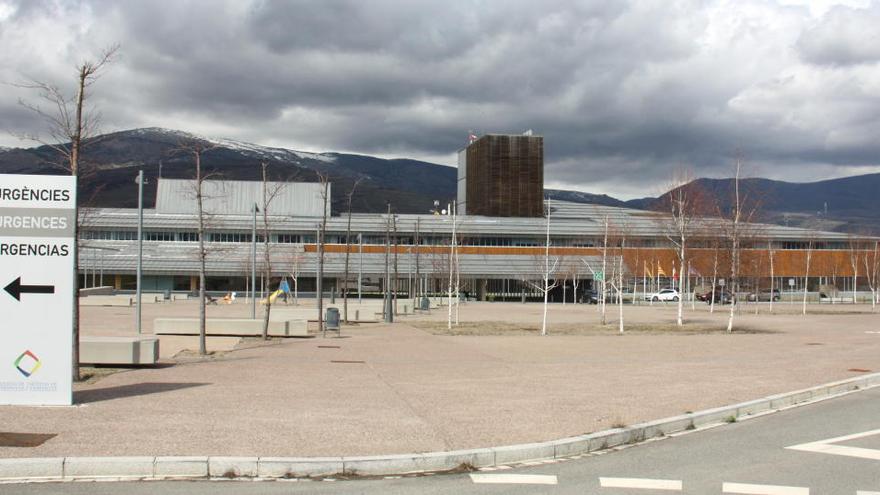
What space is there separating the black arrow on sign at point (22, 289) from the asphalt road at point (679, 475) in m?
5.04

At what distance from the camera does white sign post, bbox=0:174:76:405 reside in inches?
485

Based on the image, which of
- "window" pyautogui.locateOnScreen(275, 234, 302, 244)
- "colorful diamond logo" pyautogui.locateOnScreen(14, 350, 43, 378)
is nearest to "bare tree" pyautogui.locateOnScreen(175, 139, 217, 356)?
"colorful diamond logo" pyautogui.locateOnScreen(14, 350, 43, 378)

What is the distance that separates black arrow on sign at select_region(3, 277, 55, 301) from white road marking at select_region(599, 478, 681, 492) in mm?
8691

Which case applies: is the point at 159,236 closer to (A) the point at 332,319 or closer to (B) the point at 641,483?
(A) the point at 332,319

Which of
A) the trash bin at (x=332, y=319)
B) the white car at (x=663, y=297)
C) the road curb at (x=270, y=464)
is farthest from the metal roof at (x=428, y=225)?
the road curb at (x=270, y=464)

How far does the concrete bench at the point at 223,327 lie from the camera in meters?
29.9

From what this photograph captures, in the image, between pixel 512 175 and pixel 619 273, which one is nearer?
pixel 619 273

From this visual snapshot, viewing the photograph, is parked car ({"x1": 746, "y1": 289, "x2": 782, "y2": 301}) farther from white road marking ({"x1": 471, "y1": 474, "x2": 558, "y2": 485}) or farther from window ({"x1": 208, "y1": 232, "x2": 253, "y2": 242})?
white road marking ({"x1": 471, "y1": 474, "x2": 558, "y2": 485})

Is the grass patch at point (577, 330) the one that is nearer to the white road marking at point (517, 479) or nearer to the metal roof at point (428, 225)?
the white road marking at point (517, 479)

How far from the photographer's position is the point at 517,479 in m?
8.77

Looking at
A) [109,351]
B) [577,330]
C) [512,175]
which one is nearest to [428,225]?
[512,175]

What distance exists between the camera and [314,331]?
3484 cm

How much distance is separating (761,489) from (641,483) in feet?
3.78

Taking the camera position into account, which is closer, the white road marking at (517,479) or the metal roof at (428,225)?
the white road marking at (517,479)
